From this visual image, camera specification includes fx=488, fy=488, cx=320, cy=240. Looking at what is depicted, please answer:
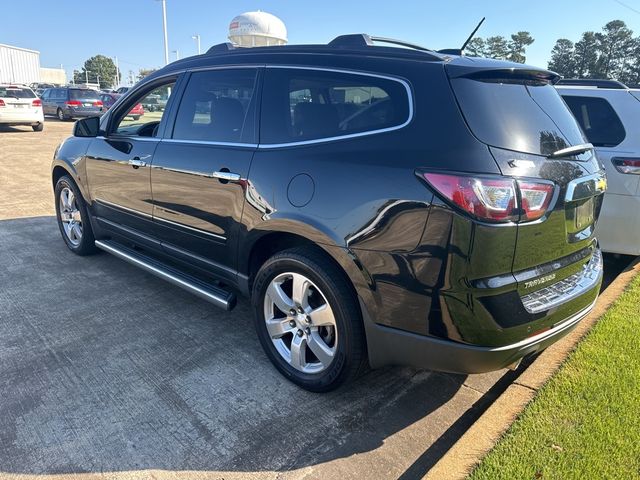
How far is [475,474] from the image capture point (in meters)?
2.15

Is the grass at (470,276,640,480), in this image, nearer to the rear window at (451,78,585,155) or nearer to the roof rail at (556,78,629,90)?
the rear window at (451,78,585,155)

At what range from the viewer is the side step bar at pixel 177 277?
10.6 ft

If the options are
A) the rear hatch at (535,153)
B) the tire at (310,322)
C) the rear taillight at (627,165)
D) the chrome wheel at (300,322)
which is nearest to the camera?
the rear hatch at (535,153)

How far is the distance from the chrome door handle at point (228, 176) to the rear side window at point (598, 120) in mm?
3077

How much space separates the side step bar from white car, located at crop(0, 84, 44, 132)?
16.7 metres

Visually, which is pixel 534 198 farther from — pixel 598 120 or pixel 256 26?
pixel 256 26

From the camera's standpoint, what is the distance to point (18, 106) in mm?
17828

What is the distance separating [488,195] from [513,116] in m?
0.51

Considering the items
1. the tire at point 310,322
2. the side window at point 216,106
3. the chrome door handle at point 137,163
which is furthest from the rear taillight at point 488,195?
the chrome door handle at point 137,163

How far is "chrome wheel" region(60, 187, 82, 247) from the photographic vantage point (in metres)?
5.05

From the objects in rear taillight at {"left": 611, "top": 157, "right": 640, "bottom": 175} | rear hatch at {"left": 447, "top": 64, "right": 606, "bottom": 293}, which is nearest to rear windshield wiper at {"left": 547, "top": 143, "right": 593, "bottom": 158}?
rear hatch at {"left": 447, "top": 64, "right": 606, "bottom": 293}

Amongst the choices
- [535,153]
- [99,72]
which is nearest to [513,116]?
[535,153]

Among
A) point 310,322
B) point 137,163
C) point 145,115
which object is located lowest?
point 310,322

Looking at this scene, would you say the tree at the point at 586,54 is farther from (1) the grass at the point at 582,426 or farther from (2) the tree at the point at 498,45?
(1) the grass at the point at 582,426
